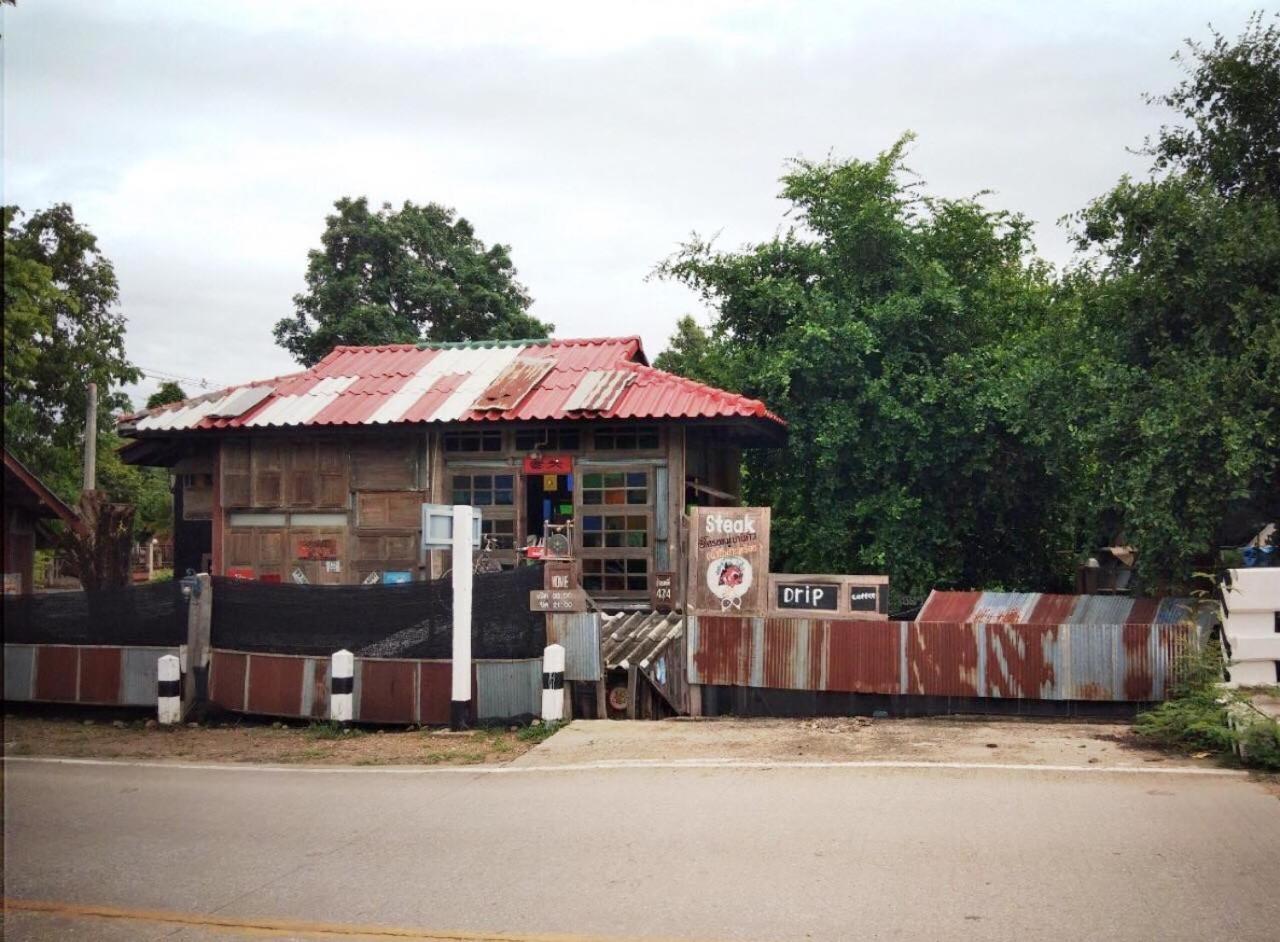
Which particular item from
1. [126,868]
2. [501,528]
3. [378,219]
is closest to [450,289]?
[378,219]

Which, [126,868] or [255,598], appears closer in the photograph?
[126,868]

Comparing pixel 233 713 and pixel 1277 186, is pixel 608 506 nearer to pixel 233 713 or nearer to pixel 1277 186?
pixel 233 713

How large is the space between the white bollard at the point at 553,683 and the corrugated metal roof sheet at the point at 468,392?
630 cm

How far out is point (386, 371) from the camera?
22203mm

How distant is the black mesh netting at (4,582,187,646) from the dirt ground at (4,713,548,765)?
1.07 metres

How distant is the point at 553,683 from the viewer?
41.6 ft

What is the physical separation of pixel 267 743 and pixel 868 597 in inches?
278

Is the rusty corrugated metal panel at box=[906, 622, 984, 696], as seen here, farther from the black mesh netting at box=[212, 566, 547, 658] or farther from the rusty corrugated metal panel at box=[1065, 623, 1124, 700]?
the black mesh netting at box=[212, 566, 547, 658]

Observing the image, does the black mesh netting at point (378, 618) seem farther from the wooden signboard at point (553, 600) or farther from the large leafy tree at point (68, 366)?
the large leafy tree at point (68, 366)

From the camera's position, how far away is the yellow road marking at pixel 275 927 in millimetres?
5867

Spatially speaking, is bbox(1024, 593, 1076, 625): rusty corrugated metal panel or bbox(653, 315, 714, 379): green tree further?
bbox(653, 315, 714, 379): green tree

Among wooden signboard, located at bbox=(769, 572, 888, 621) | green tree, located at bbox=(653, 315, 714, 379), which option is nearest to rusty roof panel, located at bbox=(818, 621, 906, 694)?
wooden signboard, located at bbox=(769, 572, 888, 621)

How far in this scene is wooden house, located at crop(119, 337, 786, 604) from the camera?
1905cm

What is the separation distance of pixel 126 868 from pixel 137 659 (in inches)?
279
